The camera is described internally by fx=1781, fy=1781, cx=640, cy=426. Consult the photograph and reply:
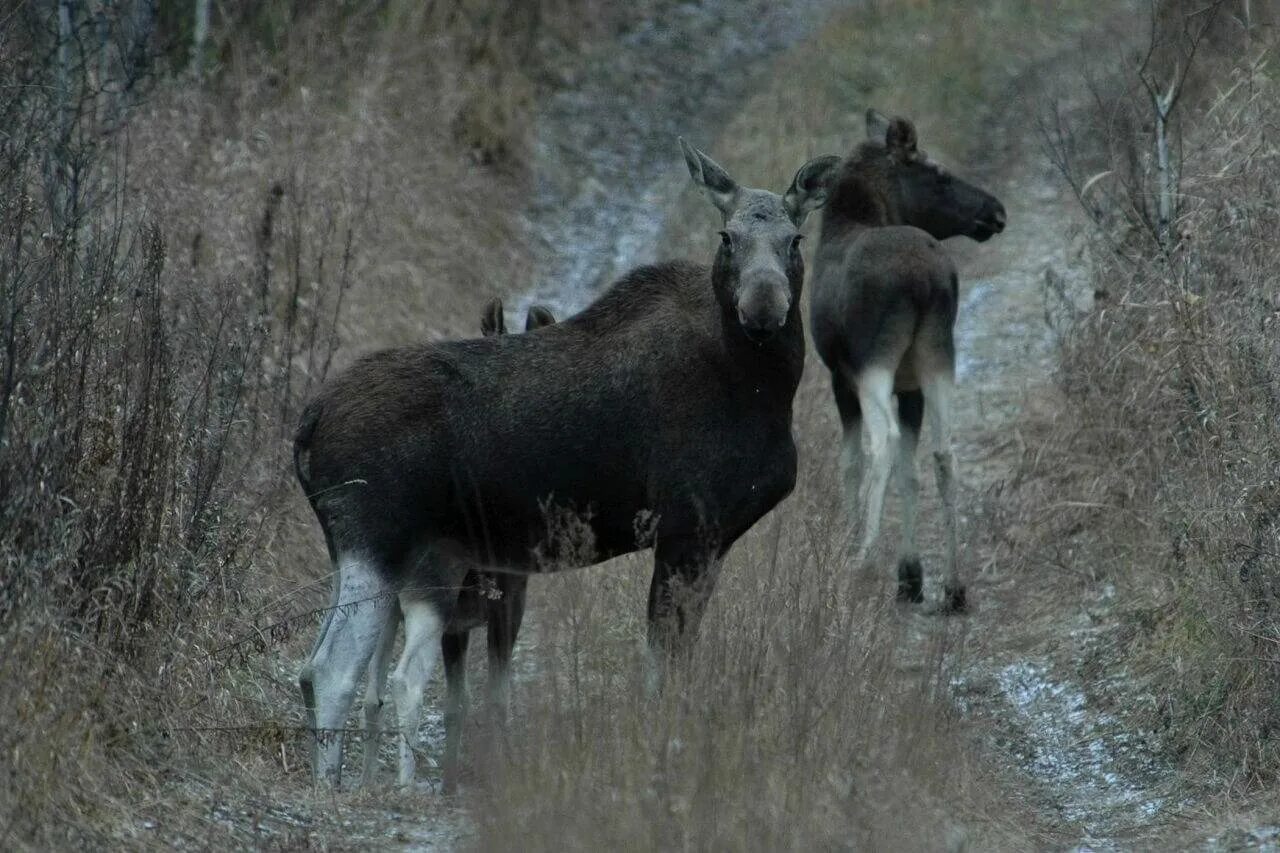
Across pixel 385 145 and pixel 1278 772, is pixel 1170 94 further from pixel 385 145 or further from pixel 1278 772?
pixel 385 145

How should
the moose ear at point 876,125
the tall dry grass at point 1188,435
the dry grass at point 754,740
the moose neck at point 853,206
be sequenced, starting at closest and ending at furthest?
the dry grass at point 754,740 < the tall dry grass at point 1188,435 < the moose neck at point 853,206 < the moose ear at point 876,125

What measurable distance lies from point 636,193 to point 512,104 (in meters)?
1.80

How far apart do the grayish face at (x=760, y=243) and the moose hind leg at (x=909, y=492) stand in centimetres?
319

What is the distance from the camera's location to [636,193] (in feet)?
66.1

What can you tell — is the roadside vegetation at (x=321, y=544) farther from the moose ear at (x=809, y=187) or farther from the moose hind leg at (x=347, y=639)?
the moose ear at (x=809, y=187)

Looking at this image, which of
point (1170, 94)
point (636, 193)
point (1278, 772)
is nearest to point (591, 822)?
point (1278, 772)

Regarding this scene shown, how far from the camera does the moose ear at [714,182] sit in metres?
8.78

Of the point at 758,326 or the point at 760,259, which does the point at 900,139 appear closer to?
the point at 760,259

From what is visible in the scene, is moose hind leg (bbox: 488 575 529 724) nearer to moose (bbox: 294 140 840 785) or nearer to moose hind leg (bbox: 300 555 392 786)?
moose (bbox: 294 140 840 785)

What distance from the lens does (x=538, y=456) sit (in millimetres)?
8008

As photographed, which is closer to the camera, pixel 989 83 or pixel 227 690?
pixel 227 690

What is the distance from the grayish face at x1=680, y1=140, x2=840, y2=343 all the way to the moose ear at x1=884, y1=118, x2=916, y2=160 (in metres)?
3.93

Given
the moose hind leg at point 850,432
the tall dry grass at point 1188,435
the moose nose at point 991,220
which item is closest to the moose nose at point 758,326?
the tall dry grass at point 1188,435

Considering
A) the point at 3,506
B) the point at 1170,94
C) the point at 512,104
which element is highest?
the point at 512,104
